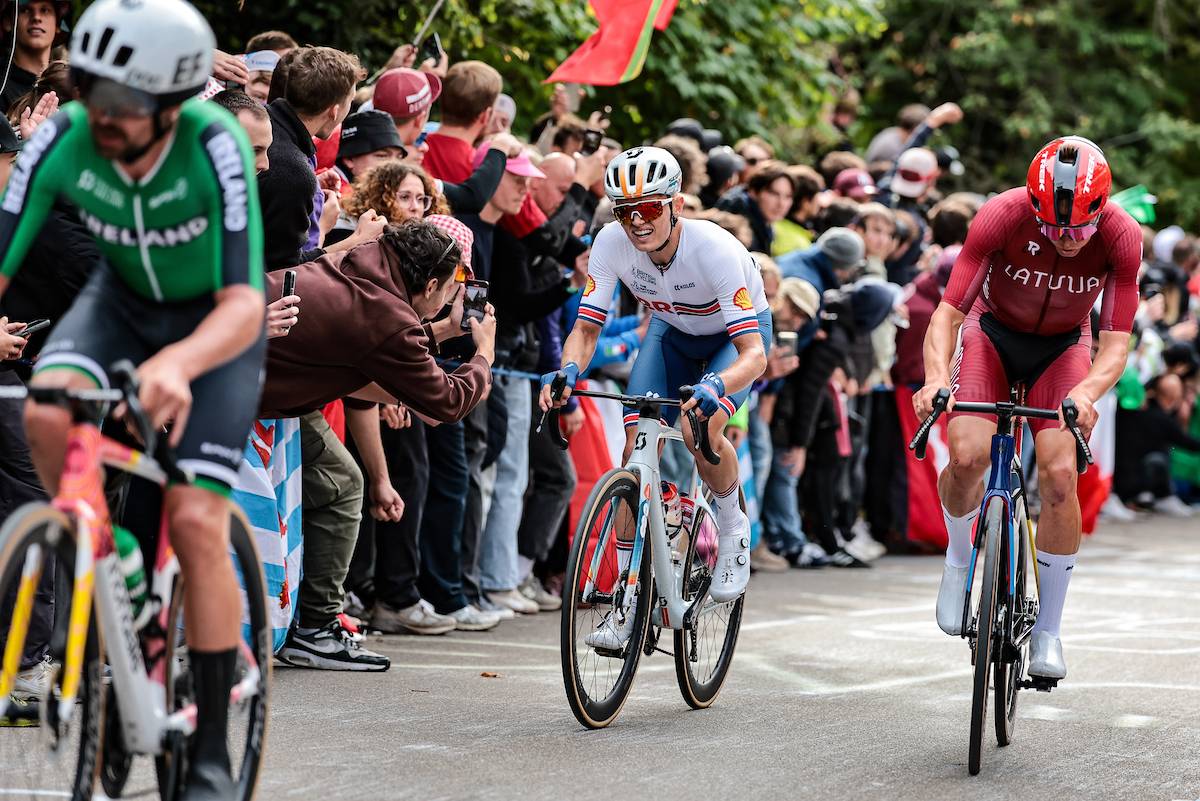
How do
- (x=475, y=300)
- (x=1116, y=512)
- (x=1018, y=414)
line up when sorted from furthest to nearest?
(x=1116, y=512) → (x=475, y=300) → (x=1018, y=414)

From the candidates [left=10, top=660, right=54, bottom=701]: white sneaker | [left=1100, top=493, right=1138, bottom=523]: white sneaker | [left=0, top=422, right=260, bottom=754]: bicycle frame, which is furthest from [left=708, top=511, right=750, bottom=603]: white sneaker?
[left=1100, top=493, right=1138, bottom=523]: white sneaker

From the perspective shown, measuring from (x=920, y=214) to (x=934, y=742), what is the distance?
8.83 m

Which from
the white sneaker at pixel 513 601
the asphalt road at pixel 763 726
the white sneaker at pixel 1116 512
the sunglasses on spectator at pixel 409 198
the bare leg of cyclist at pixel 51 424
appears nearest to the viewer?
the bare leg of cyclist at pixel 51 424

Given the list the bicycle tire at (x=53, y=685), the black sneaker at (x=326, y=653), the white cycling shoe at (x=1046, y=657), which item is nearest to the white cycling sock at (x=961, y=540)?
the white cycling shoe at (x=1046, y=657)

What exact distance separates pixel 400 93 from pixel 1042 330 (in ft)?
12.2

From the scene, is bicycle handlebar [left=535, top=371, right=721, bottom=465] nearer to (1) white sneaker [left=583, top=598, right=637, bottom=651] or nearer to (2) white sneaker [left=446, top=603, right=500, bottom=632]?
(1) white sneaker [left=583, top=598, right=637, bottom=651]

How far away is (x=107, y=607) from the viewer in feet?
14.9

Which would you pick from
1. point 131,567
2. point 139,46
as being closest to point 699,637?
point 131,567

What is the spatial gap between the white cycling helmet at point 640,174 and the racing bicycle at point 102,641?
2.76m

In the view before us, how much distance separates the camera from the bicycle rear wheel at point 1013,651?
666cm

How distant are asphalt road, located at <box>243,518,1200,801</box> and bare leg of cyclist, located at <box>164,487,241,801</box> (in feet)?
2.72

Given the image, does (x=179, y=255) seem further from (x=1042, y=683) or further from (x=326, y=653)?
(x=1042, y=683)

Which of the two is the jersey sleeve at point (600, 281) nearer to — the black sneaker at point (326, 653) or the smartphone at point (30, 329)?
the black sneaker at point (326, 653)

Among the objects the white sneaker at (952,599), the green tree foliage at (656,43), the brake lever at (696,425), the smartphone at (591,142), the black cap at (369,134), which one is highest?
the green tree foliage at (656,43)
